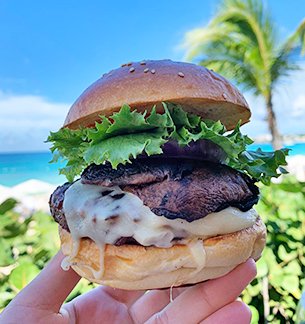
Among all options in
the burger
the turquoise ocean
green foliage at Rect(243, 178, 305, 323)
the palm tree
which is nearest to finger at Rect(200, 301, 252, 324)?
the burger

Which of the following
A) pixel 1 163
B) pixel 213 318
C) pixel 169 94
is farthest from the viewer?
pixel 1 163

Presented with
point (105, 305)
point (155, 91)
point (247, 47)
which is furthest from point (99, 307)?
point (247, 47)

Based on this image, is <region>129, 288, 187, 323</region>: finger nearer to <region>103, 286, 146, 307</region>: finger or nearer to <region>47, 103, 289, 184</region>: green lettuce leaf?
<region>103, 286, 146, 307</region>: finger

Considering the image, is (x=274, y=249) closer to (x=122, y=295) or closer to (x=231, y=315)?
(x=122, y=295)

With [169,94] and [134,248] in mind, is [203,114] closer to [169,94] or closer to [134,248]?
[169,94]

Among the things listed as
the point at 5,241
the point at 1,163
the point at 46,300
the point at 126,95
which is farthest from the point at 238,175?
the point at 1,163

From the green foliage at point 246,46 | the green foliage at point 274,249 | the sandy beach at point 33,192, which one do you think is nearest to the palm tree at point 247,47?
the green foliage at point 246,46
